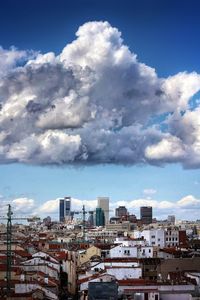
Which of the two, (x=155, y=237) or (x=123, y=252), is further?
(x=155, y=237)

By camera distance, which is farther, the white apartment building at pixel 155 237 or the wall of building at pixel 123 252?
the white apartment building at pixel 155 237

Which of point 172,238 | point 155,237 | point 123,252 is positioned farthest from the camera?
point 172,238

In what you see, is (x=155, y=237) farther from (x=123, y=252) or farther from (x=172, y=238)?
(x=123, y=252)

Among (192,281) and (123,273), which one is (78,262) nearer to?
(123,273)

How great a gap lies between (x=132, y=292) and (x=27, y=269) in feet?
68.3

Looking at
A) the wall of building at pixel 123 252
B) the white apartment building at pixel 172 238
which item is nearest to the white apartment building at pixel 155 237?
the white apartment building at pixel 172 238

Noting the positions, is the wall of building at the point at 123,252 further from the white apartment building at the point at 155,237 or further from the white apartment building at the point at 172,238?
the white apartment building at the point at 172,238

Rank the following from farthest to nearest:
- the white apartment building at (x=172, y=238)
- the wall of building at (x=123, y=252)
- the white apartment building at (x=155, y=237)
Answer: the white apartment building at (x=172, y=238)
the white apartment building at (x=155, y=237)
the wall of building at (x=123, y=252)

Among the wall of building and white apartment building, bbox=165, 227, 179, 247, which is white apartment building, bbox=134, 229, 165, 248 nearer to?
white apartment building, bbox=165, 227, 179, 247

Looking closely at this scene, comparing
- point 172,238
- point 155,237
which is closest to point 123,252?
point 155,237

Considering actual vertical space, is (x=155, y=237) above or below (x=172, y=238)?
above

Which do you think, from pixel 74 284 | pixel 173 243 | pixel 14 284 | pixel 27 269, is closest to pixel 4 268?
pixel 27 269

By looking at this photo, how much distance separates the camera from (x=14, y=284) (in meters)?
54.6

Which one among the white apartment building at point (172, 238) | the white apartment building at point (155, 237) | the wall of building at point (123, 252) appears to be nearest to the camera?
the wall of building at point (123, 252)
